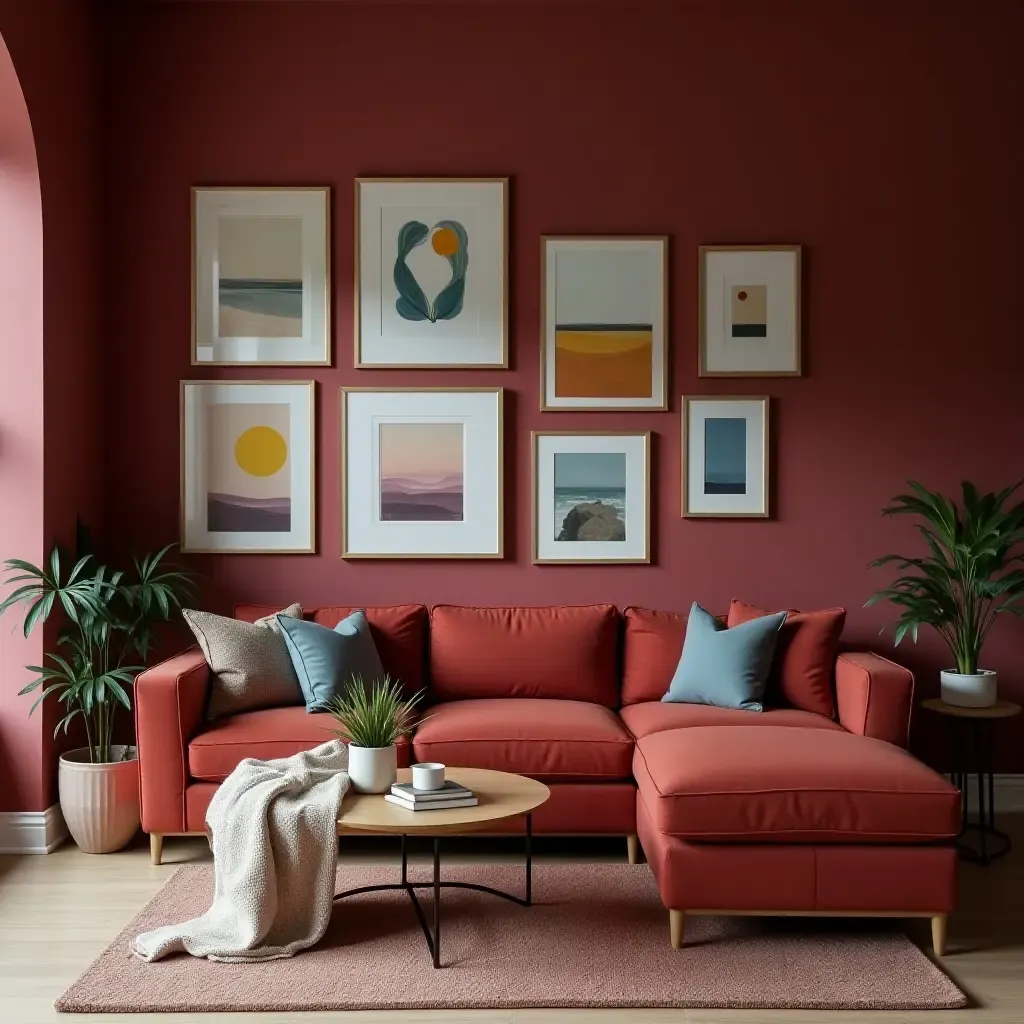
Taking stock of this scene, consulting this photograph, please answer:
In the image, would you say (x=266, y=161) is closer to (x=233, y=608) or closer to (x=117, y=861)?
(x=233, y=608)

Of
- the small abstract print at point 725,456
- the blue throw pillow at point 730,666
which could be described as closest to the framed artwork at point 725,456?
the small abstract print at point 725,456

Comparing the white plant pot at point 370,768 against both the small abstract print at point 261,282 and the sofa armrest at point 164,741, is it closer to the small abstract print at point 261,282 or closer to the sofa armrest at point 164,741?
the sofa armrest at point 164,741

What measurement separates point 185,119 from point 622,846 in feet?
11.4

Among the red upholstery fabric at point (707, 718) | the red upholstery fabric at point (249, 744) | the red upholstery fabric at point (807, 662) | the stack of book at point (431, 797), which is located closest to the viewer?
the stack of book at point (431, 797)

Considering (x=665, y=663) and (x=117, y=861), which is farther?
(x=665, y=663)

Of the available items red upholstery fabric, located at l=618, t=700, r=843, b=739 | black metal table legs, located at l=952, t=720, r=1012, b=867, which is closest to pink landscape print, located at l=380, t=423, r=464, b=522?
red upholstery fabric, located at l=618, t=700, r=843, b=739

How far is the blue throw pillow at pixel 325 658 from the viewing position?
416 centimetres

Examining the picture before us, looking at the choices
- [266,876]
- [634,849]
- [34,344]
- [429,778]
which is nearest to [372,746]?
[429,778]

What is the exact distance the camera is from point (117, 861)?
4.10 metres

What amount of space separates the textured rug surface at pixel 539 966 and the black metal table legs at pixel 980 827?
0.88 metres

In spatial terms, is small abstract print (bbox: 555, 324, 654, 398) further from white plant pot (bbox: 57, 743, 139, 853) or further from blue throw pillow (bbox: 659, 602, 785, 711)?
white plant pot (bbox: 57, 743, 139, 853)

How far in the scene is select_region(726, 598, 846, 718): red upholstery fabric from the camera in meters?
4.31

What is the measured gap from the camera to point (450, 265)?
484cm

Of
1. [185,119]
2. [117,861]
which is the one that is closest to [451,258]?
[185,119]
